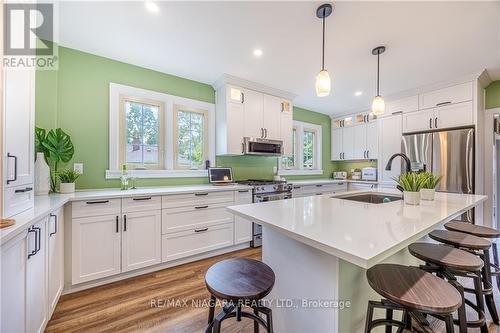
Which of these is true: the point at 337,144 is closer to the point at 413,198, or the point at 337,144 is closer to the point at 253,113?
the point at 253,113

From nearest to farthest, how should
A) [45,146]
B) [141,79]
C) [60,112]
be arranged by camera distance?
[45,146] < [60,112] < [141,79]

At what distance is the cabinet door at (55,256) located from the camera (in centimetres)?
158

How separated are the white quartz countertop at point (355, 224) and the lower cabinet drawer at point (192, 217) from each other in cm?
132

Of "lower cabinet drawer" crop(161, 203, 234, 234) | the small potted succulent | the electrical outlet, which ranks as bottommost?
"lower cabinet drawer" crop(161, 203, 234, 234)

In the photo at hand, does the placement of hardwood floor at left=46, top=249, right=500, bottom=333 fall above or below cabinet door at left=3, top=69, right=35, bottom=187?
below

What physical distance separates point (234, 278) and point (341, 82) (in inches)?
128

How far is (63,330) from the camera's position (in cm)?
155

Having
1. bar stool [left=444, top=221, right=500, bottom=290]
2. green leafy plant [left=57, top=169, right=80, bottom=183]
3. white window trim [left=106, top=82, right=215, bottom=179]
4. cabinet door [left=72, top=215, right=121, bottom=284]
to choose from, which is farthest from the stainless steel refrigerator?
green leafy plant [left=57, top=169, right=80, bottom=183]

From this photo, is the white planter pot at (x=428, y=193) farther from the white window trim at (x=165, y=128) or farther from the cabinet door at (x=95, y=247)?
the cabinet door at (x=95, y=247)

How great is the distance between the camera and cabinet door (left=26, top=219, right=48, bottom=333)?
124cm

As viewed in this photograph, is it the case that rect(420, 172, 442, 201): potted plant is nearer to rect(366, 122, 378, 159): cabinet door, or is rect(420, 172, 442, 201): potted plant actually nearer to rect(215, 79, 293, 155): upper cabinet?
rect(215, 79, 293, 155): upper cabinet

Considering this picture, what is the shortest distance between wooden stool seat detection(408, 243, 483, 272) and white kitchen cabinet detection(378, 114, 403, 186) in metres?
2.66

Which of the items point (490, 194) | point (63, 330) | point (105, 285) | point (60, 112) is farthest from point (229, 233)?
point (490, 194)

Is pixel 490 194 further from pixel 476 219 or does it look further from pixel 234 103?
pixel 234 103
